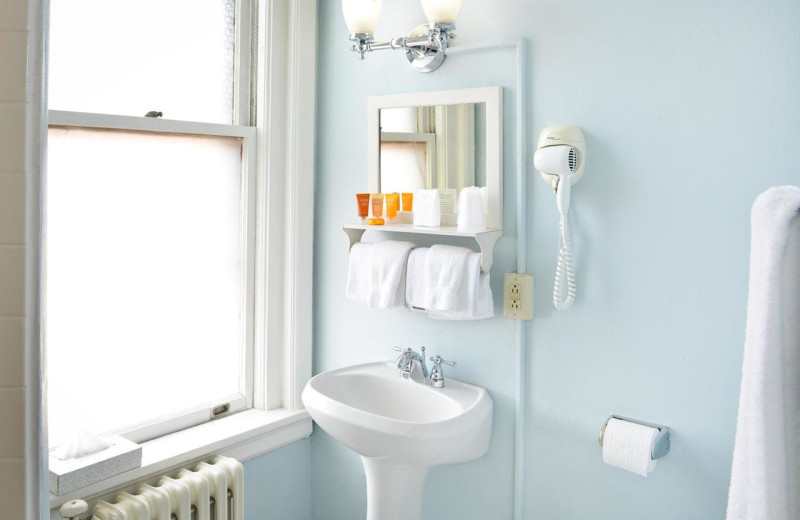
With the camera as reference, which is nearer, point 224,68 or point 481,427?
point 481,427

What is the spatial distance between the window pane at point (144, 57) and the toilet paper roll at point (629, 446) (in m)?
1.56

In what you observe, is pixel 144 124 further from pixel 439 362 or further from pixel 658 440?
pixel 658 440

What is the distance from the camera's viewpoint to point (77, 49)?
5.99ft

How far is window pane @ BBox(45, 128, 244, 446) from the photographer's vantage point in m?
1.84

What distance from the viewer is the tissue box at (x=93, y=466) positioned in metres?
1.63

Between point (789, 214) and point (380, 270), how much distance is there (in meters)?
1.20

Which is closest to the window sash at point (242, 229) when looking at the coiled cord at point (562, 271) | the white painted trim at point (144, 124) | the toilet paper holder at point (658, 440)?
the white painted trim at point (144, 124)

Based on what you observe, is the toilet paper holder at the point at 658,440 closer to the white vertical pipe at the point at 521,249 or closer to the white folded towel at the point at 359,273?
the white vertical pipe at the point at 521,249

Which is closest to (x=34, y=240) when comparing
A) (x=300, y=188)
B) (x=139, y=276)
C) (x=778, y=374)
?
(x=778, y=374)

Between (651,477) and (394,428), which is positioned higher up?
(394,428)

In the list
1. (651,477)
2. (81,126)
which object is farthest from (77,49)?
(651,477)

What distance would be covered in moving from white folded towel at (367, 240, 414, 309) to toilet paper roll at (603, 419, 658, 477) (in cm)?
69

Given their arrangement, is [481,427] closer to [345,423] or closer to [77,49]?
[345,423]

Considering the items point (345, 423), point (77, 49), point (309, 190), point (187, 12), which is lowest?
point (345, 423)
